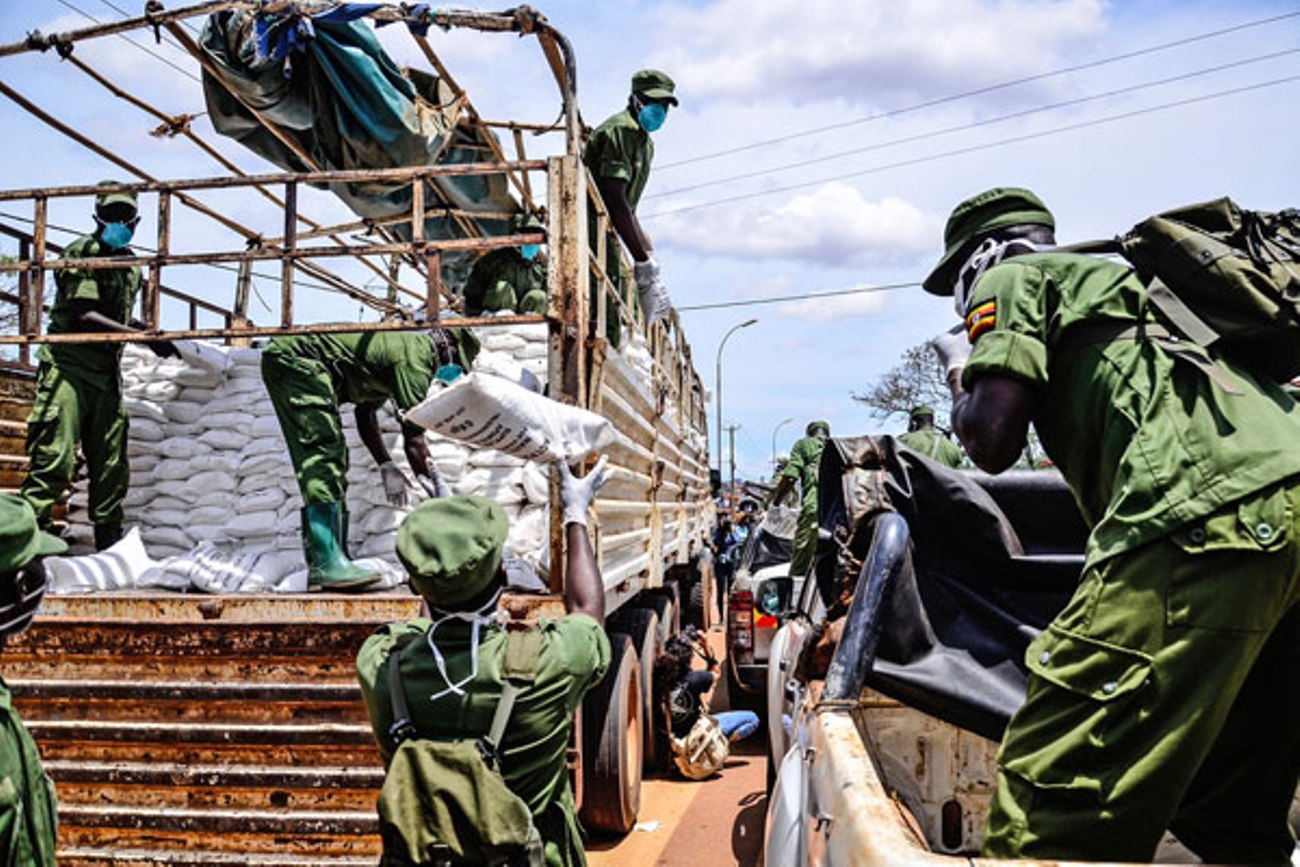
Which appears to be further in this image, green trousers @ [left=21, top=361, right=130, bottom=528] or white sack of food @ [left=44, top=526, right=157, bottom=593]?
green trousers @ [left=21, top=361, right=130, bottom=528]

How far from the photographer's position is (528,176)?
6031mm

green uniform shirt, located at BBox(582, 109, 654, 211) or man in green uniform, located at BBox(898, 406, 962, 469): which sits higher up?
green uniform shirt, located at BBox(582, 109, 654, 211)

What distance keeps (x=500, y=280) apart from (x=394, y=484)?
2.02m

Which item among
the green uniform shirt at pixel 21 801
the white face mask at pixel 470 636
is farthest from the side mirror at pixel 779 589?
the green uniform shirt at pixel 21 801

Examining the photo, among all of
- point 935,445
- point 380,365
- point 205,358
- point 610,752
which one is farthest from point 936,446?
point 205,358

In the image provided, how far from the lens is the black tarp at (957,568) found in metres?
2.58

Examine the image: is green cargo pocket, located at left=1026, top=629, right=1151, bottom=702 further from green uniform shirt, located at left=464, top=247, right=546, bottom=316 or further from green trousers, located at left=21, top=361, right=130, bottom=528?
green uniform shirt, located at left=464, top=247, right=546, bottom=316

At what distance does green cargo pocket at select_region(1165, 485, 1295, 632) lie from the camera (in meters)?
1.53

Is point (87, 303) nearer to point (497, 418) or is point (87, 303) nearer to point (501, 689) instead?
point (497, 418)

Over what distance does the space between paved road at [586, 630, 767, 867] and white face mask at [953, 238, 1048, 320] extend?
3.16 m

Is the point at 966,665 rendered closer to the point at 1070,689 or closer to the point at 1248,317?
the point at 1070,689

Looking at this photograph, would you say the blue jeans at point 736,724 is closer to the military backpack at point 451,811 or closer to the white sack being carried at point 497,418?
the white sack being carried at point 497,418

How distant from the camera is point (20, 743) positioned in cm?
195

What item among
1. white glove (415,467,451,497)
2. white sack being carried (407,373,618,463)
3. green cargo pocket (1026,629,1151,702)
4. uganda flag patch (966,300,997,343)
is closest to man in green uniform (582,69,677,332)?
white glove (415,467,451,497)
